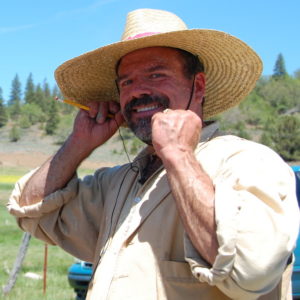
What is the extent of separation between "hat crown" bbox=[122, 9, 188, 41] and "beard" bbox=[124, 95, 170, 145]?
0.31m

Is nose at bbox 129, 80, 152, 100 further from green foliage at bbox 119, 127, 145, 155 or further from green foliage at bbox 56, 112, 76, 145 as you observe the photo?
green foliage at bbox 56, 112, 76, 145

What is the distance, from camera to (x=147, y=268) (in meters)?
1.92

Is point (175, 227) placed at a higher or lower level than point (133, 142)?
higher

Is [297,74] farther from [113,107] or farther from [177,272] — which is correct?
[177,272]

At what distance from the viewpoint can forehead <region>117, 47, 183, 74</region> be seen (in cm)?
237

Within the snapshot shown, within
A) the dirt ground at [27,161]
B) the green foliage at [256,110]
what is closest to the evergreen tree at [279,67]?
the green foliage at [256,110]

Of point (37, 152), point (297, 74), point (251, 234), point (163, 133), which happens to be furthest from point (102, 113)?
point (297, 74)

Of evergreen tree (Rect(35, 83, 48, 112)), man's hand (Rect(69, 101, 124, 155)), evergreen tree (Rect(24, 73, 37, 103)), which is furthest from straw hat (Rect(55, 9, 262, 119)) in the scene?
evergreen tree (Rect(24, 73, 37, 103))

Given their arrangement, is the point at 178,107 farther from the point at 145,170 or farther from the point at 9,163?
the point at 9,163

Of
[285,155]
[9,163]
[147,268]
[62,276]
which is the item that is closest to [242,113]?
[285,155]

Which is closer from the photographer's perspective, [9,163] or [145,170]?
[145,170]

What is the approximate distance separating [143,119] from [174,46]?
1.17ft

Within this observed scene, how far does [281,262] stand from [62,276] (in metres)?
6.00

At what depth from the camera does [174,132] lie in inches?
73.9
